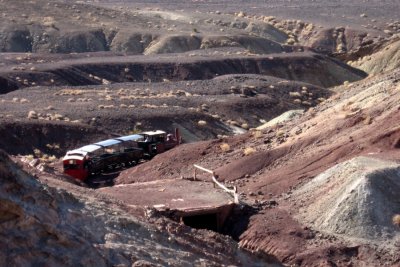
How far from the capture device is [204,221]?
27406 millimetres

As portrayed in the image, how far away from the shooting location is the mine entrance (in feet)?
88.7

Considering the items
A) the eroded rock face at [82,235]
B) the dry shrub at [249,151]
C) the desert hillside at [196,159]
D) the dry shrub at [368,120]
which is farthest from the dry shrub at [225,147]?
the eroded rock face at [82,235]

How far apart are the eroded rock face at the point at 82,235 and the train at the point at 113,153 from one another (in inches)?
566

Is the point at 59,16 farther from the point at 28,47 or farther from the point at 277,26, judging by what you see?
the point at 277,26

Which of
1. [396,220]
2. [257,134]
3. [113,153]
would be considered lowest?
[113,153]

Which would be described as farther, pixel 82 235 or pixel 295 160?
pixel 295 160

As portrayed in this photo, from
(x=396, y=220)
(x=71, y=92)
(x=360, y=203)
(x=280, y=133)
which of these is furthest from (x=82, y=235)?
(x=71, y=92)

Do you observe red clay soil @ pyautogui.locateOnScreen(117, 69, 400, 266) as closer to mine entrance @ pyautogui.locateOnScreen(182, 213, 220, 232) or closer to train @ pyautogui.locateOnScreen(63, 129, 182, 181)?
mine entrance @ pyautogui.locateOnScreen(182, 213, 220, 232)

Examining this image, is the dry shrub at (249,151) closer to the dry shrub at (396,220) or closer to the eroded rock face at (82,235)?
the dry shrub at (396,220)

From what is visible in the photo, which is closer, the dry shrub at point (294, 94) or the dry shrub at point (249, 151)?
the dry shrub at point (249, 151)

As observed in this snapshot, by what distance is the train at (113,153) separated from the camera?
38.2 m

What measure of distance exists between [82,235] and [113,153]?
21.5 meters

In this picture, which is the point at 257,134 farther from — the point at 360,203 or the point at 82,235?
the point at 82,235

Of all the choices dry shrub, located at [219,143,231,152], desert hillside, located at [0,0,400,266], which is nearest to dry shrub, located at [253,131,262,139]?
desert hillside, located at [0,0,400,266]
